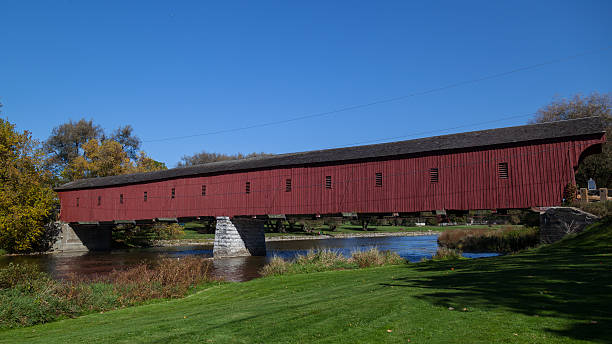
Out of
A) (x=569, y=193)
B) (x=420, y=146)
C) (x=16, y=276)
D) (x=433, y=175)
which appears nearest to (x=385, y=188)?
(x=433, y=175)

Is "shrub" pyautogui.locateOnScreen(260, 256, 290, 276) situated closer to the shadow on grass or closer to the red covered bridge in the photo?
the shadow on grass

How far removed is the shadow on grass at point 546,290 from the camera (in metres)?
5.41

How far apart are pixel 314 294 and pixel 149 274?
699 centimetres

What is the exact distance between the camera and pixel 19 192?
35.2 metres

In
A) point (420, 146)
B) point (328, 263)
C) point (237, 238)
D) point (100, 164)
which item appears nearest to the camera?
point (328, 263)

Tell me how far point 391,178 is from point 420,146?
8.14ft

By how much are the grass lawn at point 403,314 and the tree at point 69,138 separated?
61151 mm

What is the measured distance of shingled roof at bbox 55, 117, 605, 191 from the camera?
20688 millimetres

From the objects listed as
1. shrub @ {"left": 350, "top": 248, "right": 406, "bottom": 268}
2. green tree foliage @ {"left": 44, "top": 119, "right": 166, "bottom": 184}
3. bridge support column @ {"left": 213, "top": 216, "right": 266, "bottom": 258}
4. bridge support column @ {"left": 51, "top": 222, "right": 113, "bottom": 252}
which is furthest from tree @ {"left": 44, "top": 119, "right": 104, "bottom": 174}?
Result: shrub @ {"left": 350, "top": 248, "right": 406, "bottom": 268}

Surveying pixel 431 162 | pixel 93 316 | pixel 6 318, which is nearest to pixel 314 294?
pixel 93 316

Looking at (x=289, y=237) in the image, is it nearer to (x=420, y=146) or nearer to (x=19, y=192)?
(x=19, y=192)

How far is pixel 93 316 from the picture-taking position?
10.1 metres

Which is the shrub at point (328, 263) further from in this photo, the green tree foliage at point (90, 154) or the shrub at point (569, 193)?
the green tree foliage at point (90, 154)

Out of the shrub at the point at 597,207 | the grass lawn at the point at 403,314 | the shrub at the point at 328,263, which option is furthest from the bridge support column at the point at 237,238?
the shrub at the point at 597,207
